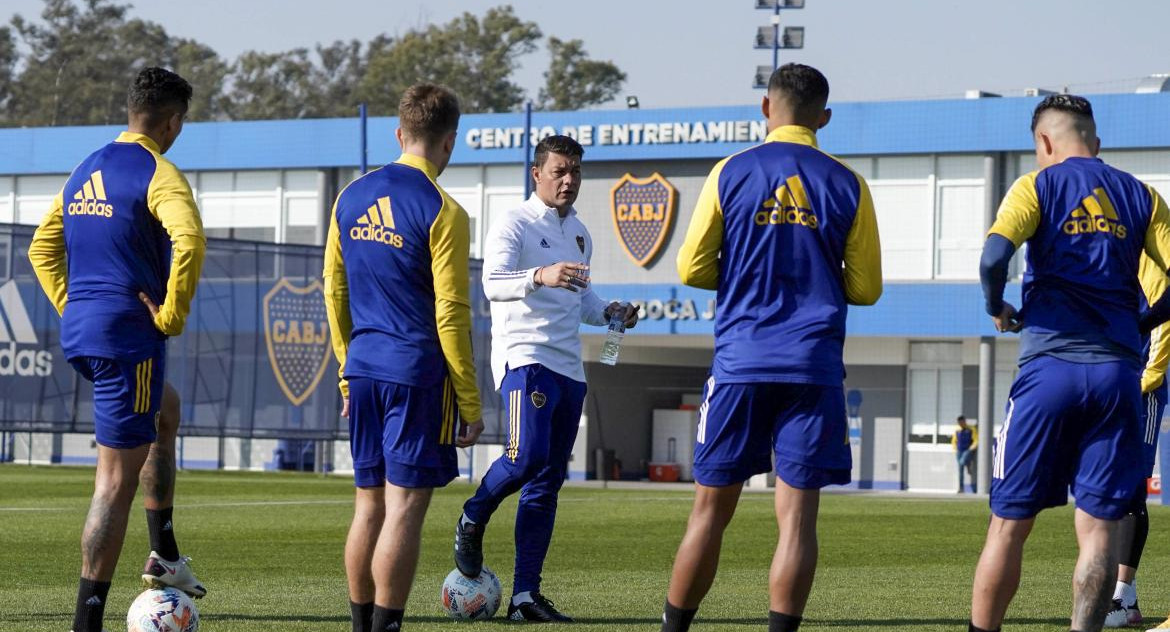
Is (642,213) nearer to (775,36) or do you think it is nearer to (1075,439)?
(775,36)

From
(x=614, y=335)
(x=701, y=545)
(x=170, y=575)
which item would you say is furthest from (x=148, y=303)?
(x=614, y=335)

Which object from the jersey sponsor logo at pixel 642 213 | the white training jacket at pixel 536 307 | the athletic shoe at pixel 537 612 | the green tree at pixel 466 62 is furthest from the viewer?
the green tree at pixel 466 62

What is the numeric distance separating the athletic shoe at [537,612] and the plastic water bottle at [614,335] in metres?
1.22

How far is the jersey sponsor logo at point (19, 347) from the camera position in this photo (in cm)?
2677

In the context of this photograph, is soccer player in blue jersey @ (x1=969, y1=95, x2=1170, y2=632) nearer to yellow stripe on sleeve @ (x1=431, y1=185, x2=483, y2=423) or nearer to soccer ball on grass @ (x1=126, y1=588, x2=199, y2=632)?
yellow stripe on sleeve @ (x1=431, y1=185, x2=483, y2=423)

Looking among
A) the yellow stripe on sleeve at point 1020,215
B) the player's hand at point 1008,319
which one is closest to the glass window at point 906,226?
the player's hand at point 1008,319

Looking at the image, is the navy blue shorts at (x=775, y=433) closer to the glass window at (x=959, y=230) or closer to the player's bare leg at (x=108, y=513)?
the player's bare leg at (x=108, y=513)

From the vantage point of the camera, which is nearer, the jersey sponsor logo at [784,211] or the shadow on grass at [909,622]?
the jersey sponsor logo at [784,211]

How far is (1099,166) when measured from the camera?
684 centimetres

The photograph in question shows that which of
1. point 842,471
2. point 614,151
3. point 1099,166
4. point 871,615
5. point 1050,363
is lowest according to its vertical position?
point 871,615

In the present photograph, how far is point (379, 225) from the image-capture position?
6977mm

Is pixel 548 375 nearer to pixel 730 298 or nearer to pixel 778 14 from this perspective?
pixel 730 298

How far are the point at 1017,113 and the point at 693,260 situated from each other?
3751cm

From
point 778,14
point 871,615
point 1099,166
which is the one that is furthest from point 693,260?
point 778,14
